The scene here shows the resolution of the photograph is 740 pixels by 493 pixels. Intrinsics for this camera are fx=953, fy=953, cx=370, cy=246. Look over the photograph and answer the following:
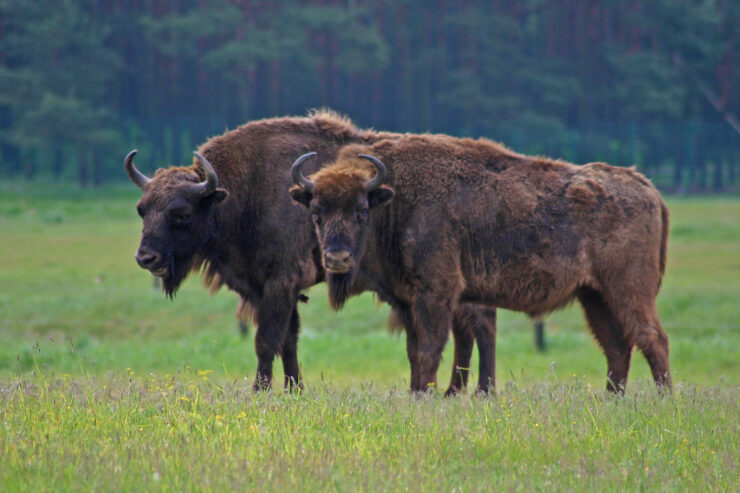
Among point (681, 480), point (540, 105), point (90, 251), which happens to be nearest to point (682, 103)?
point (540, 105)

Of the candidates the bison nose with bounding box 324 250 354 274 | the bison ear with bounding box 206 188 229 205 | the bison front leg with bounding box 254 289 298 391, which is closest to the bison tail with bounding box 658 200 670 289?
the bison nose with bounding box 324 250 354 274

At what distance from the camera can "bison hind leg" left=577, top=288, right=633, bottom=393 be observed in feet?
29.5

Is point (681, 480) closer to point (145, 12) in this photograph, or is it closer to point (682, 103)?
point (145, 12)

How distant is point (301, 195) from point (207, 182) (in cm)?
107

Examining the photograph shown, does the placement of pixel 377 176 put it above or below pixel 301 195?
above

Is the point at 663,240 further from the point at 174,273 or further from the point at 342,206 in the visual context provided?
the point at 174,273

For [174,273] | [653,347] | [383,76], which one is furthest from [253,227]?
[383,76]

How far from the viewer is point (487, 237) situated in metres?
8.58

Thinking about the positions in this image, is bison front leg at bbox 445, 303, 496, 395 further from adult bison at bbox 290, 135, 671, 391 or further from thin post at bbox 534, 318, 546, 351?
thin post at bbox 534, 318, 546, 351

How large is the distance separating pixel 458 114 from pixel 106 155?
15.8m

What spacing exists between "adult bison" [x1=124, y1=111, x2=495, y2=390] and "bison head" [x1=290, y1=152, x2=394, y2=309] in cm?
63

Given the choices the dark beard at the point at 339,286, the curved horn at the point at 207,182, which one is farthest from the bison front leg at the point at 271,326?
the curved horn at the point at 207,182

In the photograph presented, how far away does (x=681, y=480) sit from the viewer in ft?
16.9

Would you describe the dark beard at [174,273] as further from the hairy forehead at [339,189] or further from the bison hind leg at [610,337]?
the bison hind leg at [610,337]
